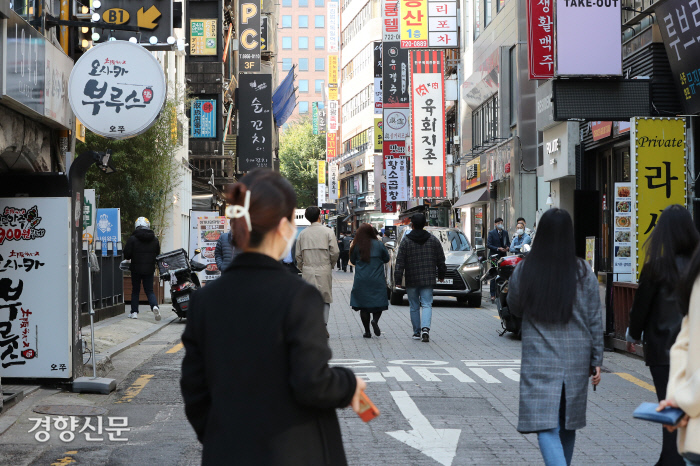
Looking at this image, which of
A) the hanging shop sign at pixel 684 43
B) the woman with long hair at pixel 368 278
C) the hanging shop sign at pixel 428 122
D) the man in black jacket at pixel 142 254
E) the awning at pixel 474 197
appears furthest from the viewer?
the hanging shop sign at pixel 428 122

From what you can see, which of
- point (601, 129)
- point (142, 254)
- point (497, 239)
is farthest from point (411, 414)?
point (497, 239)

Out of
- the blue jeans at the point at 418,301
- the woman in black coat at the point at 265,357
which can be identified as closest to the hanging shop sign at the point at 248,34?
the blue jeans at the point at 418,301

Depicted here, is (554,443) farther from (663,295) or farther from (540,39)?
(540,39)

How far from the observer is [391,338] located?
1399cm

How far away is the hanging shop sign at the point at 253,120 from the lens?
42938 mm

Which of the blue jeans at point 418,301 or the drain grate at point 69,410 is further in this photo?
the blue jeans at point 418,301

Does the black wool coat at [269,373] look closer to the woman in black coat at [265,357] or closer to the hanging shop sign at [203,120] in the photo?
the woman in black coat at [265,357]

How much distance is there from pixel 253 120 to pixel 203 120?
21.6 feet

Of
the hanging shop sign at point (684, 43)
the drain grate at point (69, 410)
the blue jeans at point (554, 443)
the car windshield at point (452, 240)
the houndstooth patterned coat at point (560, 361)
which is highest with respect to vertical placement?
the hanging shop sign at point (684, 43)

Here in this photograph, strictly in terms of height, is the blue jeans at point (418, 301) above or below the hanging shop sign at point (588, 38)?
below

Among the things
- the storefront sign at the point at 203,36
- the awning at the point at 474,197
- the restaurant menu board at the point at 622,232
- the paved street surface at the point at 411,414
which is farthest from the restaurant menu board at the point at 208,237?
the awning at the point at 474,197

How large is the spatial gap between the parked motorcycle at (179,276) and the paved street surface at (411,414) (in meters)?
3.60

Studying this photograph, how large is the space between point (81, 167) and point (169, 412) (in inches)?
105

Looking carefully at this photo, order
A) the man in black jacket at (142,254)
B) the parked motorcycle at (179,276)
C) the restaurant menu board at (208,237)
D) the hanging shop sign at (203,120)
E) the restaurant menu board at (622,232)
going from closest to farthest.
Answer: the restaurant menu board at (622,232)
the parked motorcycle at (179,276)
the man in black jacket at (142,254)
the restaurant menu board at (208,237)
the hanging shop sign at (203,120)
